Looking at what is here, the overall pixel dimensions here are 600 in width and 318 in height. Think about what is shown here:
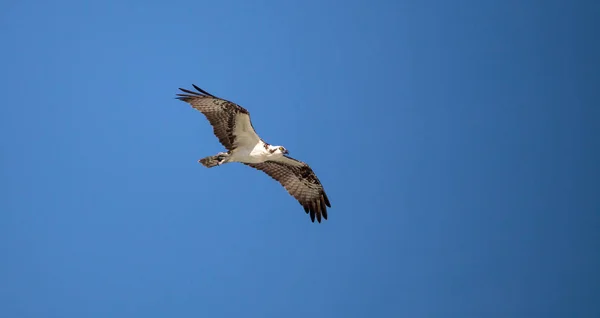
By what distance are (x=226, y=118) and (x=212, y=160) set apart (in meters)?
1.03

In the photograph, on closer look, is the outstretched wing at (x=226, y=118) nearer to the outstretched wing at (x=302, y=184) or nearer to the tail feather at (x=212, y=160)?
the tail feather at (x=212, y=160)

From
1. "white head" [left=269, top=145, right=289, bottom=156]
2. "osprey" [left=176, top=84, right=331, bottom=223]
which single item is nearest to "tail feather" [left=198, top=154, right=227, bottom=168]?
"osprey" [left=176, top=84, right=331, bottom=223]

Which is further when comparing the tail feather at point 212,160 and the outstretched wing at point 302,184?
the outstretched wing at point 302,184

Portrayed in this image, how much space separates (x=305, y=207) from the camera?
2042 cm

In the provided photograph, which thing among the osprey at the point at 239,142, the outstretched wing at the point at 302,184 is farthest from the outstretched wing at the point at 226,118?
the outstretched wing at the point at 302,184

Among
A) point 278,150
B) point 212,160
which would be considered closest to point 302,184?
point 278,150

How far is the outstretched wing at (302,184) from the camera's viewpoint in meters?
20.0

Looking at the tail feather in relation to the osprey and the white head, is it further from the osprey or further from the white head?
the white head

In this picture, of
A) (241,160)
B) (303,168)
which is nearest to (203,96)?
(241,160)

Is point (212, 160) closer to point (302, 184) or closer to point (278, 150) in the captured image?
point (278, 150)

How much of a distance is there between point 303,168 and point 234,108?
2.83m

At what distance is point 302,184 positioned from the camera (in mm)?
20297

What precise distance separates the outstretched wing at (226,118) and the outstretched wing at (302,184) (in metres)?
1.57

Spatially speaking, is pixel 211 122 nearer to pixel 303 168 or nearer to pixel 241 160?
pixel 241 160
